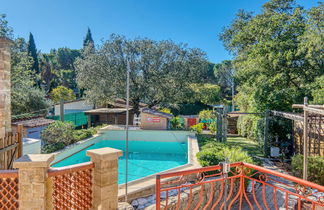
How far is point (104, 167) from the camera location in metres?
3.25

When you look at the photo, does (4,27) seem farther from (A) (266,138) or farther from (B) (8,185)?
(A) (266,138)

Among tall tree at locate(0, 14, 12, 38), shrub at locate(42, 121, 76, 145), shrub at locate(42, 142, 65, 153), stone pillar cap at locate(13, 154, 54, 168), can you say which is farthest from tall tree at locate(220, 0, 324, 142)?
tall tree at locate(0, 14, 12, 38)

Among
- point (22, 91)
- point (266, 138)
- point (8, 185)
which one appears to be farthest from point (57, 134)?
point (266, 138)

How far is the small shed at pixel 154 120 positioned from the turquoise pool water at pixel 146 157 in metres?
1.39

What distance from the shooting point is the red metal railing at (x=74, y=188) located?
3096 mm

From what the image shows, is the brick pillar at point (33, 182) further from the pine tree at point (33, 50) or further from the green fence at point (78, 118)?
the pine tree at point (33, 50)

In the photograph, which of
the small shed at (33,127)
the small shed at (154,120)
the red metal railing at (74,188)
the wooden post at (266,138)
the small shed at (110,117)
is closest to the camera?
the red metal railing at (74,188)

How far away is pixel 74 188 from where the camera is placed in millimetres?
3184

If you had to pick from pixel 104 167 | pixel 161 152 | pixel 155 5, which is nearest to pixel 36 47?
pixel 155 5

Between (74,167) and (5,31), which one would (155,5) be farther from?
(74,167)

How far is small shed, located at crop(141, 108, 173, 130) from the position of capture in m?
16.6

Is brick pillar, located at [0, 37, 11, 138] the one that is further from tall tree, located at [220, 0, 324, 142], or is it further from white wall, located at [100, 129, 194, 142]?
white wall, located at [100, 129, 194, 142]

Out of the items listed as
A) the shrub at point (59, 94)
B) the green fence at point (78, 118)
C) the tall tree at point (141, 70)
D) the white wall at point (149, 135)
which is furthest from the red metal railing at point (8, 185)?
the shrub at point (59, 94)

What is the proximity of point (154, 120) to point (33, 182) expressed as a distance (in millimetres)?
14097
